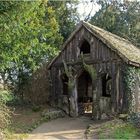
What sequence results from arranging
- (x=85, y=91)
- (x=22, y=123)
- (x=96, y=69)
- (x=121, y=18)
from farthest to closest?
(x=121, y=18), (x=85, y=91), (x=96, y=69), (x=22, y=123)

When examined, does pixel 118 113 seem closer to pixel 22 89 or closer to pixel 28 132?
pixel 28 132

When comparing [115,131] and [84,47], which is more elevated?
[84,47]

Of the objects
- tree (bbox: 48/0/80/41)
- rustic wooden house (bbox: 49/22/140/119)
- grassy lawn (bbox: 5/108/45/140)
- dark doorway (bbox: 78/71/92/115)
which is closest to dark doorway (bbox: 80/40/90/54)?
rustic wooden house (bbox: 49/22/140/119)

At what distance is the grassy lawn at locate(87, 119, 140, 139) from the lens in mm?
15795

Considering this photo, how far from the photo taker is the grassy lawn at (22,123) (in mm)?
16428

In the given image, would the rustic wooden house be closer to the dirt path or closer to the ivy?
the ivy

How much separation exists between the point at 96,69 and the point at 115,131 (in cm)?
651

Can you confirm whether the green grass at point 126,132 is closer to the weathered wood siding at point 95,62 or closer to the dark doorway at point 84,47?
the weathered wood siding at point 95,62

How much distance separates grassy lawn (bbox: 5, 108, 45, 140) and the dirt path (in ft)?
1.50

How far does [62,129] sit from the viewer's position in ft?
62.3

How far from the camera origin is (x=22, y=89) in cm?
2772

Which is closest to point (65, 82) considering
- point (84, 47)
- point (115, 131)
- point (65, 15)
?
point (84, 47)

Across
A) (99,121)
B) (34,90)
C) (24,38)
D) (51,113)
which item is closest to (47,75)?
(34,90)

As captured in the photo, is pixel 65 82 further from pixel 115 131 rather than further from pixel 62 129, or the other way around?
pixel 115 131
